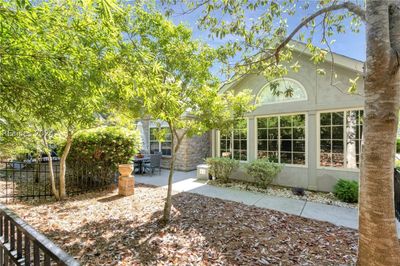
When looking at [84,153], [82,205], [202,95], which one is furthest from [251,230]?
[84,153]

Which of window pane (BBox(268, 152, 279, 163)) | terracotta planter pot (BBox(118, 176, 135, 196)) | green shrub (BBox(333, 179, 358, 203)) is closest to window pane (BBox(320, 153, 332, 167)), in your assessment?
green shrub (BBox(333, 179, 358, 203))

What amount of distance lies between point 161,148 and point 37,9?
1181 centimetres

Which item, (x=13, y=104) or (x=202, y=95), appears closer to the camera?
(x=13, y=104)

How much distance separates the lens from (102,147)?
730 cm

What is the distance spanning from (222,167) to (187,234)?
485cm

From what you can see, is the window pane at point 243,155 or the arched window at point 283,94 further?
the window pane at point 243,155

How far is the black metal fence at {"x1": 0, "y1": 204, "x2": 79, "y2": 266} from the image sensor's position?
4.34ft

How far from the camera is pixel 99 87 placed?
8.27 ft

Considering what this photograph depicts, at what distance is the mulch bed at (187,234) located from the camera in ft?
11.1

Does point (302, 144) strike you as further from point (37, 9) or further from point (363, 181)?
point (37, 9)

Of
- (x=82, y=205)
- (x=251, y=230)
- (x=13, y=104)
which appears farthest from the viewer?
(x=82, y=205)

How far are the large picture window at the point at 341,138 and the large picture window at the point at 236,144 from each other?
3.01 metres

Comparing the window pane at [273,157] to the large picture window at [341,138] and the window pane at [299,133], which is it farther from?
the large picture window at [341,138]

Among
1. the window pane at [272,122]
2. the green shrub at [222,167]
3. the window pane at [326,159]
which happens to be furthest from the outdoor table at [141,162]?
the window pane at [326,159]
